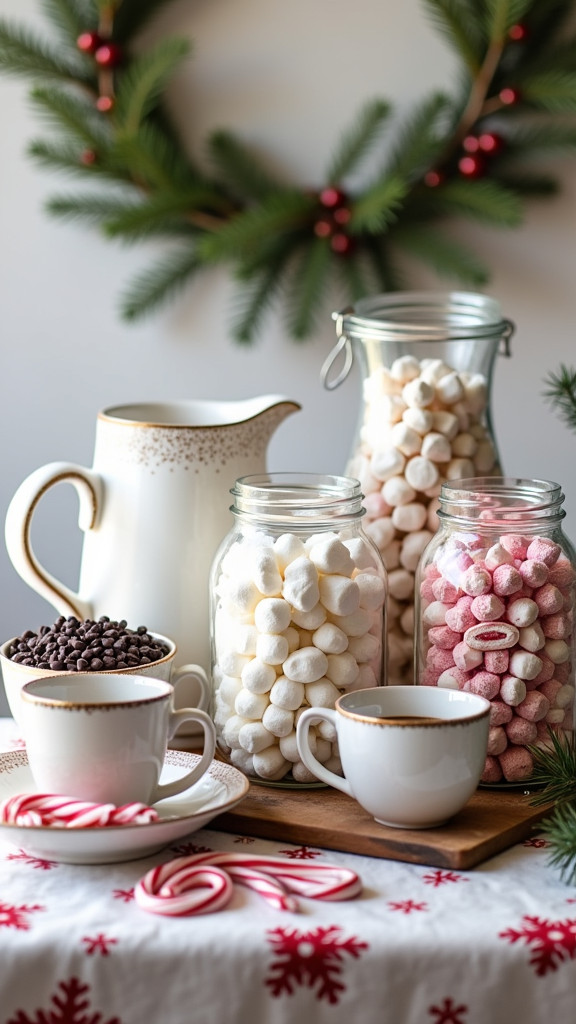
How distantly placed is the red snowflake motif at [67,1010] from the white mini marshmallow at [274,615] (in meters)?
0.27

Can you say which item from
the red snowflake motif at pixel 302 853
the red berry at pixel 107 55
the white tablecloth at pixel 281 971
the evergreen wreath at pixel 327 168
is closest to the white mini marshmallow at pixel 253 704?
the red snowflake motif at pixel 302 853

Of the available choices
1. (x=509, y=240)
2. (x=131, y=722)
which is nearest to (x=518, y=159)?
(x=509, y=240)

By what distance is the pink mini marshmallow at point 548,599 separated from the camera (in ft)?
2.63

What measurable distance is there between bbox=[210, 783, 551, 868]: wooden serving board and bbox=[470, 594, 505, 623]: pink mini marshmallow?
4.8 inches

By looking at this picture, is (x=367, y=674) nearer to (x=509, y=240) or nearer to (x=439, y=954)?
(x=439, y=954)

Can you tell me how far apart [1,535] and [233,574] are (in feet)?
2.92

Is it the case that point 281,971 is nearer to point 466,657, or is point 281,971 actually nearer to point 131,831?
point 131,831

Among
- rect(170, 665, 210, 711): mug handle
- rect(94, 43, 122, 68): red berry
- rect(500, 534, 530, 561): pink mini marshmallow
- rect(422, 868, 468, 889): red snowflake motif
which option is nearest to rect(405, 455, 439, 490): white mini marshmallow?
rect(500, 534, 530, 561): pink mini marshmallow

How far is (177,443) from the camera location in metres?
0.92

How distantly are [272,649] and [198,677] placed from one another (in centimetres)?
12

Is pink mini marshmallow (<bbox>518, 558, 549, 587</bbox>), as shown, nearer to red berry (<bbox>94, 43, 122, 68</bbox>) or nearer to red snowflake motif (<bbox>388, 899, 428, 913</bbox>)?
red snowflake motif (<bbox>388, 899, 428, 913</bbox>)

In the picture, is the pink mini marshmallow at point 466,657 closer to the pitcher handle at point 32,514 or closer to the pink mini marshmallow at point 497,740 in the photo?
the pink mini marshmallow at point 497,740

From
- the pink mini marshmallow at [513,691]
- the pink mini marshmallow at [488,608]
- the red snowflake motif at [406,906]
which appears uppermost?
the pink mini marshmallow at [488,608]

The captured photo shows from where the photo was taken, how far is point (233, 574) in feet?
2.68
